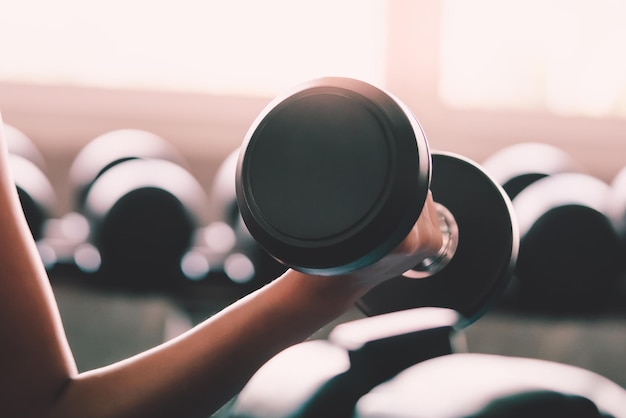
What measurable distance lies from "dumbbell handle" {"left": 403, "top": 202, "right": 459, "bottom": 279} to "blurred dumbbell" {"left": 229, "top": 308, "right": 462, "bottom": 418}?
0.05 metres

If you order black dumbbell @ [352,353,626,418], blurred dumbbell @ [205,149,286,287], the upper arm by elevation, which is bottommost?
blurred dumbbell @ [205,149,286,287]

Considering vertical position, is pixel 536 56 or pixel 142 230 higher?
pixel 536 56

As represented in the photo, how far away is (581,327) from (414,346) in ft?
2.31

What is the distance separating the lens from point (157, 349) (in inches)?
23.9

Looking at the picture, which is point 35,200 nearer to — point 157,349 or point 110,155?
point 110,155

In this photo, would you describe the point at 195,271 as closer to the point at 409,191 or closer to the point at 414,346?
the point at 414,346

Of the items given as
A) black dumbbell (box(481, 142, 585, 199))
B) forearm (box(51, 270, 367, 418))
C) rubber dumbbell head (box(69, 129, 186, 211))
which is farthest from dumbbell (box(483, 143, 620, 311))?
rubber dumbbell head (box(69, 129, 186, 211))

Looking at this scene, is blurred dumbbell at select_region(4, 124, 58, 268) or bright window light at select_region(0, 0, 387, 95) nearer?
blurred dumbbell at select_region(4, 124, 58, 268)

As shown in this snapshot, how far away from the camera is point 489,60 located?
1912mm

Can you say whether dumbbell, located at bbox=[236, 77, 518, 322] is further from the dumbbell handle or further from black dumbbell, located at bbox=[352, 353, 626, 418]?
the dumbbell handle

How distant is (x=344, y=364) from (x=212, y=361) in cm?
16

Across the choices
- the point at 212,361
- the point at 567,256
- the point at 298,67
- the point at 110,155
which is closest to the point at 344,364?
the point at 212,361

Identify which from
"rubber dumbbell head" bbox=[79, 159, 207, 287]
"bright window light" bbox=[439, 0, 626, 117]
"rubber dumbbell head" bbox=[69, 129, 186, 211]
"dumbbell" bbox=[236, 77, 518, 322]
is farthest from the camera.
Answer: "bright window light" bbox=[439, 0, 626, 117]

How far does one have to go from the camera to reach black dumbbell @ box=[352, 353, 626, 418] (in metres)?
0.55
